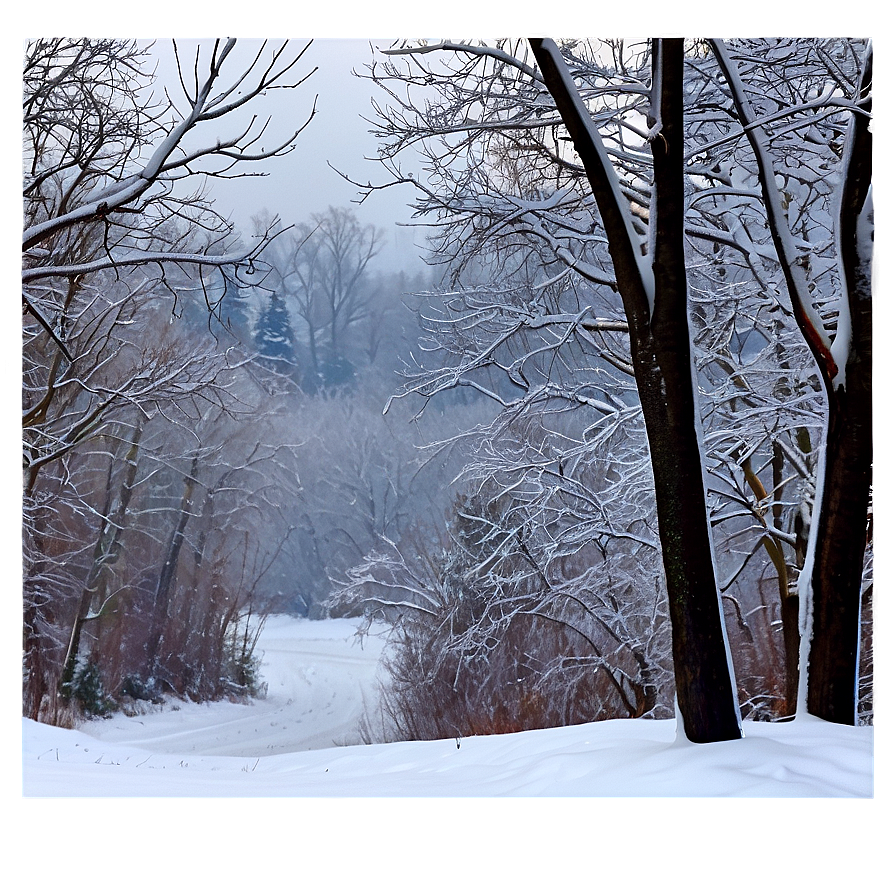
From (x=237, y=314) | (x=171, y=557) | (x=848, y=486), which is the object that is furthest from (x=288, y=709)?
(x=848, y=486)

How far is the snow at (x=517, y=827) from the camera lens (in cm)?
224

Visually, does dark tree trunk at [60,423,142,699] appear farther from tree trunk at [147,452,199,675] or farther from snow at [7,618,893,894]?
snow at [7,618,893,894]

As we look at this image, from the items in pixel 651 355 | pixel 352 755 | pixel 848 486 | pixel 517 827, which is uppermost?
pixel 651 355

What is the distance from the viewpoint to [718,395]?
520cm

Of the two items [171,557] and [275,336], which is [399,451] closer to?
[275,336]

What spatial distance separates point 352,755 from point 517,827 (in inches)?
84.2

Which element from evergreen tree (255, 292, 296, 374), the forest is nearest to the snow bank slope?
the forest

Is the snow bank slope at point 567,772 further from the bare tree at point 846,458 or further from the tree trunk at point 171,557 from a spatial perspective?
the tree trunk at point 171,557

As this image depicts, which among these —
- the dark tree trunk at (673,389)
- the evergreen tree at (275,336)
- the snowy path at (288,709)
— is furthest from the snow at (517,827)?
the evergreen tree at (275,336)

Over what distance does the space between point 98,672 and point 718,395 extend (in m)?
4.37

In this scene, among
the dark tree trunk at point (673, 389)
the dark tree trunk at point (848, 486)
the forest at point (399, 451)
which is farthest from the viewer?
the forest at point (399, 451)

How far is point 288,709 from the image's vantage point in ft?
17.9

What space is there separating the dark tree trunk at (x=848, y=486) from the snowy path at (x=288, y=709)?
3195 mm

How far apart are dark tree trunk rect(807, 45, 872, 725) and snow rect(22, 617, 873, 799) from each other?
22 cm
